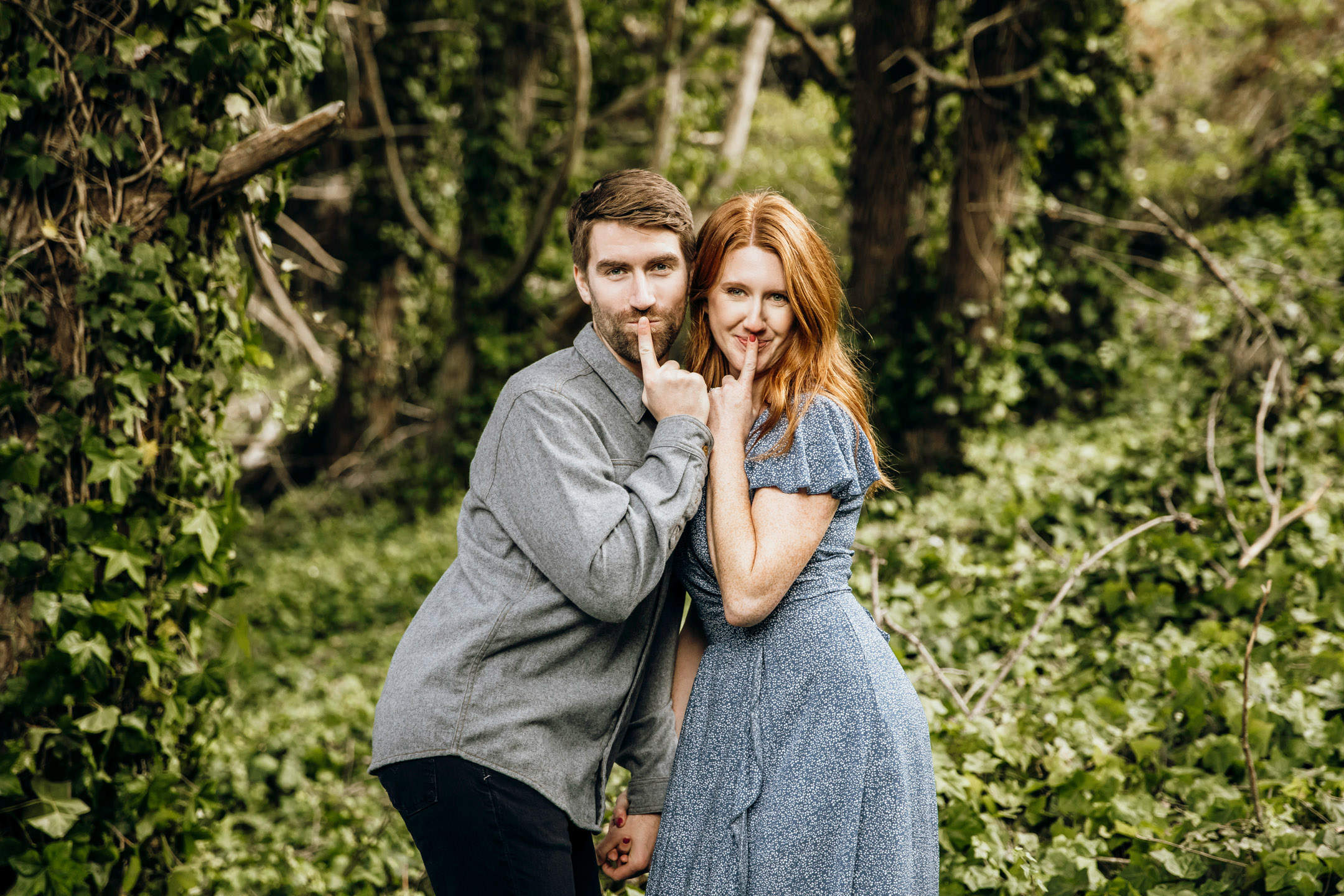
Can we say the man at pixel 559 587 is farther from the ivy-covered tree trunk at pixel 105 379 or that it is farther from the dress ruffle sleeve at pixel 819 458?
the ivy-covered tree trunk at pixel 105 379

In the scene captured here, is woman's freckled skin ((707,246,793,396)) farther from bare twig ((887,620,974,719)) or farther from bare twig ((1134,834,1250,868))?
bare twig ((1134,834,1250,868))

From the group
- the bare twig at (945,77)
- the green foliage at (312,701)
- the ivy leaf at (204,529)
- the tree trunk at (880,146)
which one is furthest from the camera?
the tree trunk at (880,146)

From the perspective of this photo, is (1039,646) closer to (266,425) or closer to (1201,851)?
(1201,851)

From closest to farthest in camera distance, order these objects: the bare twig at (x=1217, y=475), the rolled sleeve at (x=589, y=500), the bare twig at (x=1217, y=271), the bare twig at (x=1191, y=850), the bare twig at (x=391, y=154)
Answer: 1. the rolled sleeve at (x=589, y=500)
2. the bare twig at (x=1191, y=850)
3. the bare twig at (x=1217, y=475)
4. the bare twig at (x=1217, y=271)
5. the bare twig at (x=391, y=154)

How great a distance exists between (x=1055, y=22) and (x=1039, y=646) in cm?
479

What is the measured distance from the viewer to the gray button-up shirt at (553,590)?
1.82 m

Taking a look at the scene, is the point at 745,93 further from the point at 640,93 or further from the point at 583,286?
the point at 583,286

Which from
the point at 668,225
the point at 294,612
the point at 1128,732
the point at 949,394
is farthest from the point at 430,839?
the point at 294,612

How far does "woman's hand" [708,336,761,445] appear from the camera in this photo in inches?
79.7

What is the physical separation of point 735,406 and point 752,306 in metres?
0.22

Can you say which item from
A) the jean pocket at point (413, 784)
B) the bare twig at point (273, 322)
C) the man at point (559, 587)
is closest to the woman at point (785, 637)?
the man at point (559, 587)

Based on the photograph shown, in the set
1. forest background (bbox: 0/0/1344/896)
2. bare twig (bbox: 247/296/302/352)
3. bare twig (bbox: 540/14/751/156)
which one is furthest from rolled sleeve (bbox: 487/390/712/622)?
bare twig (bbox: 540/14/751/156)

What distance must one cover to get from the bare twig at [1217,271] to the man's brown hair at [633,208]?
11.7 ft

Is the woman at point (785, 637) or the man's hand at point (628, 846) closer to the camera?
the woman at point (785, 637)
